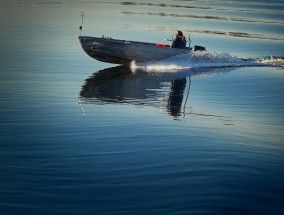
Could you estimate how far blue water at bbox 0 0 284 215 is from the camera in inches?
443

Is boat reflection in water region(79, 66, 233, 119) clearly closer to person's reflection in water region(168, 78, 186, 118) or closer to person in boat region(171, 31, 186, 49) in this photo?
person's reflection in water region(168, 78, 186, 118)

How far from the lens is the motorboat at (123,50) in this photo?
30.6 m

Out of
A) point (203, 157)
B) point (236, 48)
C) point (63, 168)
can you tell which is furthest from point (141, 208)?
point (236, 48)

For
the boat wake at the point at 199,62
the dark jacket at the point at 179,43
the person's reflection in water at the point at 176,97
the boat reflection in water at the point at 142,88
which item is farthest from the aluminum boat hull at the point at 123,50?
the person's reflection in water at the point at 176,97

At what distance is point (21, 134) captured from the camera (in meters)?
15.8

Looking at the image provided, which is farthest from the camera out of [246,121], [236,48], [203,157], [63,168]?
[236,48]

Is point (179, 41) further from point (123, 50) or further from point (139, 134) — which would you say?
point (139, 134)

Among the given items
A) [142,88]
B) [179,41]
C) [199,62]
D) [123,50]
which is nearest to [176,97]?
[142,88]

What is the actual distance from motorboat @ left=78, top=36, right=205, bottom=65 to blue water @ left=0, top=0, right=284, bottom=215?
0.69m

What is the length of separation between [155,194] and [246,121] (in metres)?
8.52

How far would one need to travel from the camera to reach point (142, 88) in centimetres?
2602

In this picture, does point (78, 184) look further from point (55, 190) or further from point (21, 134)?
point (21, 134)

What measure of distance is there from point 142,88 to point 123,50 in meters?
5.83

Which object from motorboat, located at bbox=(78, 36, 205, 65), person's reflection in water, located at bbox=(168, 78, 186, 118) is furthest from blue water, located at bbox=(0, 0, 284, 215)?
motorboat, located at bbox=(78, 36, 205, 65)
